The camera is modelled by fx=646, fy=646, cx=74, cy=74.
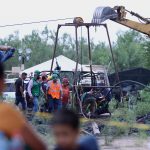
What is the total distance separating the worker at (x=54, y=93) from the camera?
1878 cm

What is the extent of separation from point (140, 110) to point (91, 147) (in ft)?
45.0

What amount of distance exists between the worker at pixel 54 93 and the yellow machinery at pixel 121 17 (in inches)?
121

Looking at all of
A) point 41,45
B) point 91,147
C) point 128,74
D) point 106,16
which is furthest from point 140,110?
point 41,45

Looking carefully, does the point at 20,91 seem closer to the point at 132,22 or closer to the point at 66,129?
the point at 132,22

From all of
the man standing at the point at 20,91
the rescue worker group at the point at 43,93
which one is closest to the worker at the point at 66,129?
the rescue worker group at the point at 43,93

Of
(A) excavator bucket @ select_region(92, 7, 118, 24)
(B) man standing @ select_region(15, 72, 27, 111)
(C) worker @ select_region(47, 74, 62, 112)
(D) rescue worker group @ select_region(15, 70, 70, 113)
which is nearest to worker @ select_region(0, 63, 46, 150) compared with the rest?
(D) rescue worker group @ select_region(15, 70, 70, 113)

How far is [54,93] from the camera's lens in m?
18.8

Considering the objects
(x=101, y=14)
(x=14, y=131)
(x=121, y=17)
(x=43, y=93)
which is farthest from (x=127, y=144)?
(x=14, y=131)

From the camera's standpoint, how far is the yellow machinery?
69.0ft

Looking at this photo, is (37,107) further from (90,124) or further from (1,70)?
(1,70)

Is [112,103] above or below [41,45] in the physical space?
below

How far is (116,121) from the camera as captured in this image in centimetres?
1527

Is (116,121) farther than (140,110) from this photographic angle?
No

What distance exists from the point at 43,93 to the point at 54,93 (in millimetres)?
802
